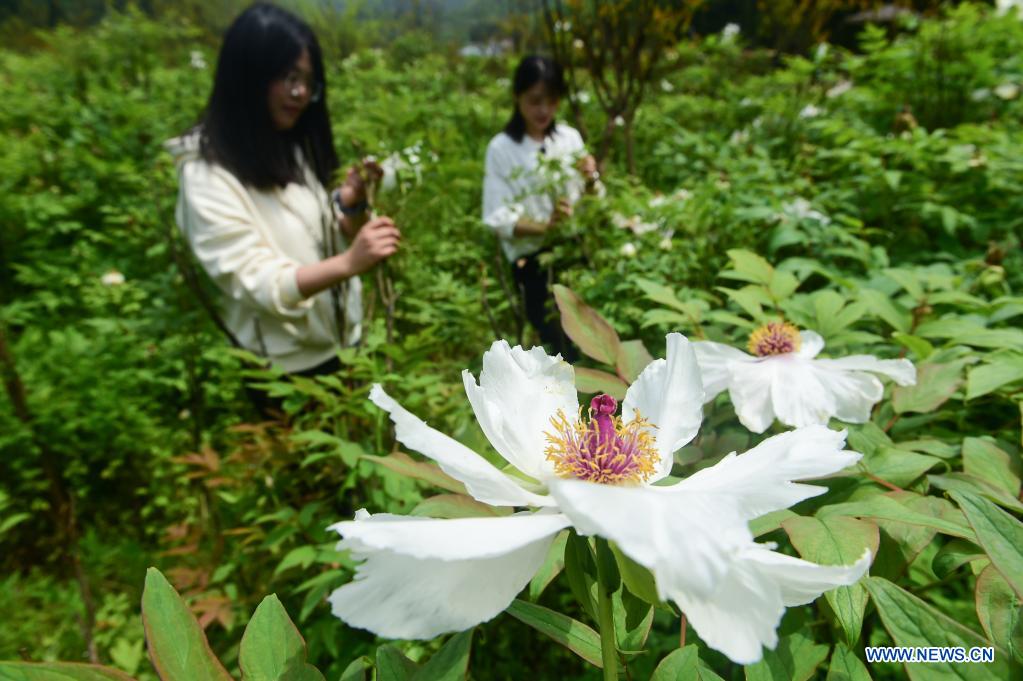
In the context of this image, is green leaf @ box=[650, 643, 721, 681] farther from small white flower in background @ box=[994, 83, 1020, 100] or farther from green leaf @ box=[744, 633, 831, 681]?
small white flower in background @ box=[994, 83, 1020, 100]

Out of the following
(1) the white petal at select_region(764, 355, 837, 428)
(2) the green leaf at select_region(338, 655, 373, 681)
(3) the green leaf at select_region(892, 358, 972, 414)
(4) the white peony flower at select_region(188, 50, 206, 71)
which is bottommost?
(3) the green leaf at select_region(892, 358, 972, 414)

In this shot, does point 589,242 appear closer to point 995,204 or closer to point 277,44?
point 277,44

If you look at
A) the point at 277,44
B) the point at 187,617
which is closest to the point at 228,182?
the point at 277,44

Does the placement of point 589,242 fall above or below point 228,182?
below

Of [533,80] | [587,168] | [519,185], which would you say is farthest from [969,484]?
[533,80]

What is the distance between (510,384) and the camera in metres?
0.50

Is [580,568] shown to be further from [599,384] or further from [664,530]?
[599,384]

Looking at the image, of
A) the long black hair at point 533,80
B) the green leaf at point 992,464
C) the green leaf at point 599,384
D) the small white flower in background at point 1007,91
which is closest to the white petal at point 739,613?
the green leaf at point 599,384

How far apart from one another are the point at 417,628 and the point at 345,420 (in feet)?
3.15

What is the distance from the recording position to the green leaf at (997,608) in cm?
41

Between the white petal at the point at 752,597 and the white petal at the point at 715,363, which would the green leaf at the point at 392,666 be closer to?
the white petal at the point at 752,597

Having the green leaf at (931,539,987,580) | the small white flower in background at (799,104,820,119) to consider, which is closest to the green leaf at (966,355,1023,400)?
the green leaf at (931,539,987,580)

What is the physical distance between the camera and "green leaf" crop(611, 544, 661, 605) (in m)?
0.35

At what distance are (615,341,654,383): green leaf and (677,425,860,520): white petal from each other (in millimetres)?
295
